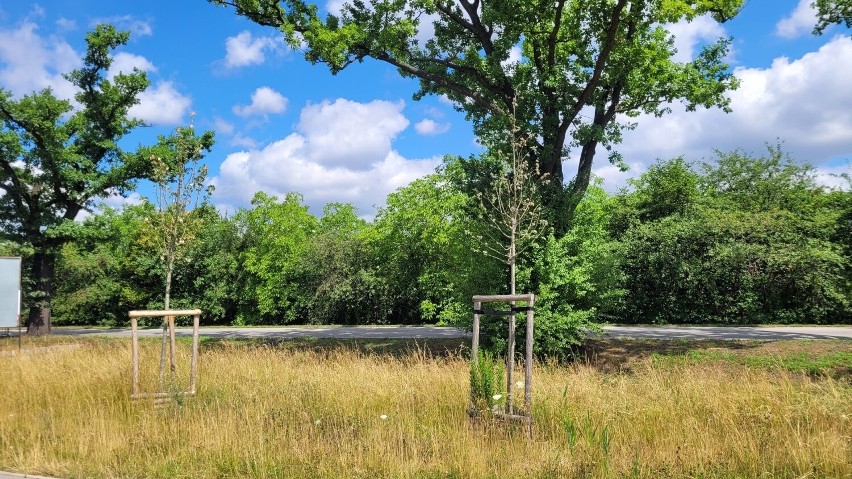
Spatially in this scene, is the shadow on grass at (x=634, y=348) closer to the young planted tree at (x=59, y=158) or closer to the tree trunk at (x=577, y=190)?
the tree trunk at (x=577, y=190)

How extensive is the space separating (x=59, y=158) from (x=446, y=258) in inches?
614

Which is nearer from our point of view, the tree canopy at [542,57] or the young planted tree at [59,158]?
the tree canopy at [542,57]

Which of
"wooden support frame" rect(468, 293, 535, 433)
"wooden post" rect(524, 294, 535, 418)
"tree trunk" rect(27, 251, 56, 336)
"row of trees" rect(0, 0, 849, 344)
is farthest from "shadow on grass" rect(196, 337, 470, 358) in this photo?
"tree trunk" rect(27, 251, 56, 336)

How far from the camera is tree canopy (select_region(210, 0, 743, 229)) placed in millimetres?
14094

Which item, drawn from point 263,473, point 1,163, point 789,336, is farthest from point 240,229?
point 263,473

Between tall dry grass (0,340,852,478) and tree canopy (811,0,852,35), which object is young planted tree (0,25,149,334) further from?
tree canopy (811,0,852,35)

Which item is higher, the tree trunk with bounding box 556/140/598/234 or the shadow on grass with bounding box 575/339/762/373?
the tree trunk with bounding box 556/140/598/234

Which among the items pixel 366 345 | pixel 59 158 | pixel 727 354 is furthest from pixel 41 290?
pixel 727 354

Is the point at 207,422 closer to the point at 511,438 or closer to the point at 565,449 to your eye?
the point at 511,438

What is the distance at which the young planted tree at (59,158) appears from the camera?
20234 millimetres

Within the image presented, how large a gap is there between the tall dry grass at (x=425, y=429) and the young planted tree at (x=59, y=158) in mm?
15082

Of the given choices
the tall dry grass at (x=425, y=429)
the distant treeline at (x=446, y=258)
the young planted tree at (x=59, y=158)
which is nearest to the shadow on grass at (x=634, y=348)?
the distant treeline at (x=446, y=258)

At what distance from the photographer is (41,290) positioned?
21.6m

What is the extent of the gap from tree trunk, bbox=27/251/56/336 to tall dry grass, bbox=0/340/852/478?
52.1ft
